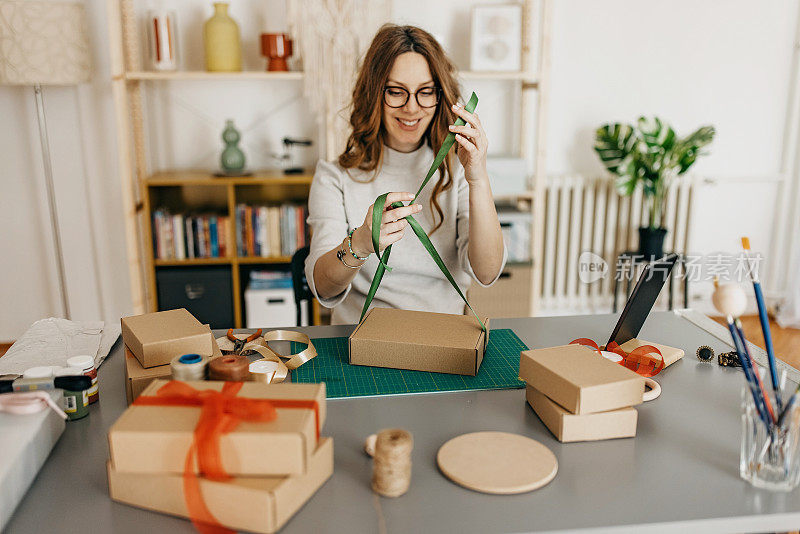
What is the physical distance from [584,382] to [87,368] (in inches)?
34.8

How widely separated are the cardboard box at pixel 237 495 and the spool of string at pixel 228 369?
0.23 metres

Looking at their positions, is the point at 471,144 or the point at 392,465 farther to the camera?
the point at 471,144

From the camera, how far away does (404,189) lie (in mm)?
1934

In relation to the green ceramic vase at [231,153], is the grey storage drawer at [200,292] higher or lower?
lower

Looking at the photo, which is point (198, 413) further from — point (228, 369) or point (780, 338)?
point (780, 338)

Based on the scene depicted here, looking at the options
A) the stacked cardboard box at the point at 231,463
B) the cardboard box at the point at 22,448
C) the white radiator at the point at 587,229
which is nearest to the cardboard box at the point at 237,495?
the stacked cardboard box at the point at 231,463

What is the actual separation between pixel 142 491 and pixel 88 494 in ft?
0.38

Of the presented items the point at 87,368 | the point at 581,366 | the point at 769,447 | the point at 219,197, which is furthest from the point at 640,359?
the point at 219,197

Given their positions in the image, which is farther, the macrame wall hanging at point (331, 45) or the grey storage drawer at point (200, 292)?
the grey storage drawer at point (200, 292)

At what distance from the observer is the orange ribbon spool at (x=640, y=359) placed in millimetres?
1389

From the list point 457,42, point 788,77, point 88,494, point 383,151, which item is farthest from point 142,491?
point 788,77

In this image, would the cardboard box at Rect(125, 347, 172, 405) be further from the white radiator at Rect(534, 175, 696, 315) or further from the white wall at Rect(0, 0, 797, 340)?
the white radiator at Rect(534, 175, 696, 315)

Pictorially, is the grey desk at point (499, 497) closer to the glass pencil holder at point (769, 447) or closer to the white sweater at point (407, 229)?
the glass pencil holder at point (769, 447)

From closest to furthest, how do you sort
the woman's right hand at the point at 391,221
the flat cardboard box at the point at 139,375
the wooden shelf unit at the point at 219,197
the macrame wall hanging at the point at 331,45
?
the flat cardboard box at the point at 139,375 < the woman's right hand at the point at 391,221 < the macrame wall hanging at the point at 331,45 < the wooden shelf unit at the point at 219,197
